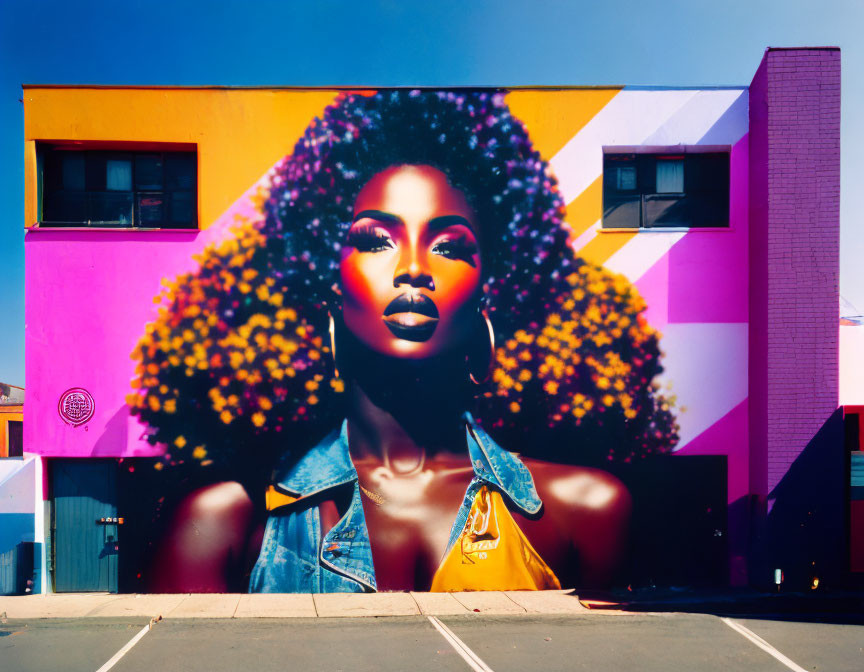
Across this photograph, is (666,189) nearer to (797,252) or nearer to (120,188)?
(797,252)

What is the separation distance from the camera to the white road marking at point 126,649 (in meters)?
7.70

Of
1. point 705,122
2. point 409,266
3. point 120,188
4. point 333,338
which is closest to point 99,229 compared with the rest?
point 120,188

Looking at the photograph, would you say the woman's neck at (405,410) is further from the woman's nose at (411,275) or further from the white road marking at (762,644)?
the white road marking at (762,644)

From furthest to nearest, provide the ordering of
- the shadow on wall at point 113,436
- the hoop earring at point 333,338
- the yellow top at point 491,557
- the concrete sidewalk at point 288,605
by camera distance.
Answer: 1. the hoop earring at point 333,338
2. the shadow on wall at point 113,436
3. the yellow top at point 491,557
4. the concrete sidewalk at point 288,605

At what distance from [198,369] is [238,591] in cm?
369

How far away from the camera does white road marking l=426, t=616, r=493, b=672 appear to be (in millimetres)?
7641

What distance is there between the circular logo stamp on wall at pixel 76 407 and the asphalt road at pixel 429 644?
3126mm

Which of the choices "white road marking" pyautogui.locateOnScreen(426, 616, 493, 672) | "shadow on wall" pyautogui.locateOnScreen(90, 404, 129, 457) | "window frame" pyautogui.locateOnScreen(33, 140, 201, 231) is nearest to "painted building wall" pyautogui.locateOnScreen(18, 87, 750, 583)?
"shadow on wall" pyautogui.locateOnScreen(90, 404, 129, 457)

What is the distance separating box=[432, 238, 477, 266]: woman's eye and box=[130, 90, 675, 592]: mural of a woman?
0.04 m

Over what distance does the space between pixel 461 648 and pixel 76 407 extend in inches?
291

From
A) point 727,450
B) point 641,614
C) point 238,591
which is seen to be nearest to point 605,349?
point 727,450

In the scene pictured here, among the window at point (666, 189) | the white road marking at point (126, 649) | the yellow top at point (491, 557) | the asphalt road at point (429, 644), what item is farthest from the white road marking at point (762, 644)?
the white road marking at point (126, 649)

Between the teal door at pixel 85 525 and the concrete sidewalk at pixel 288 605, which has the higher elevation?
the teal door at pixel 85 525

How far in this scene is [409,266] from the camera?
1134 cm
